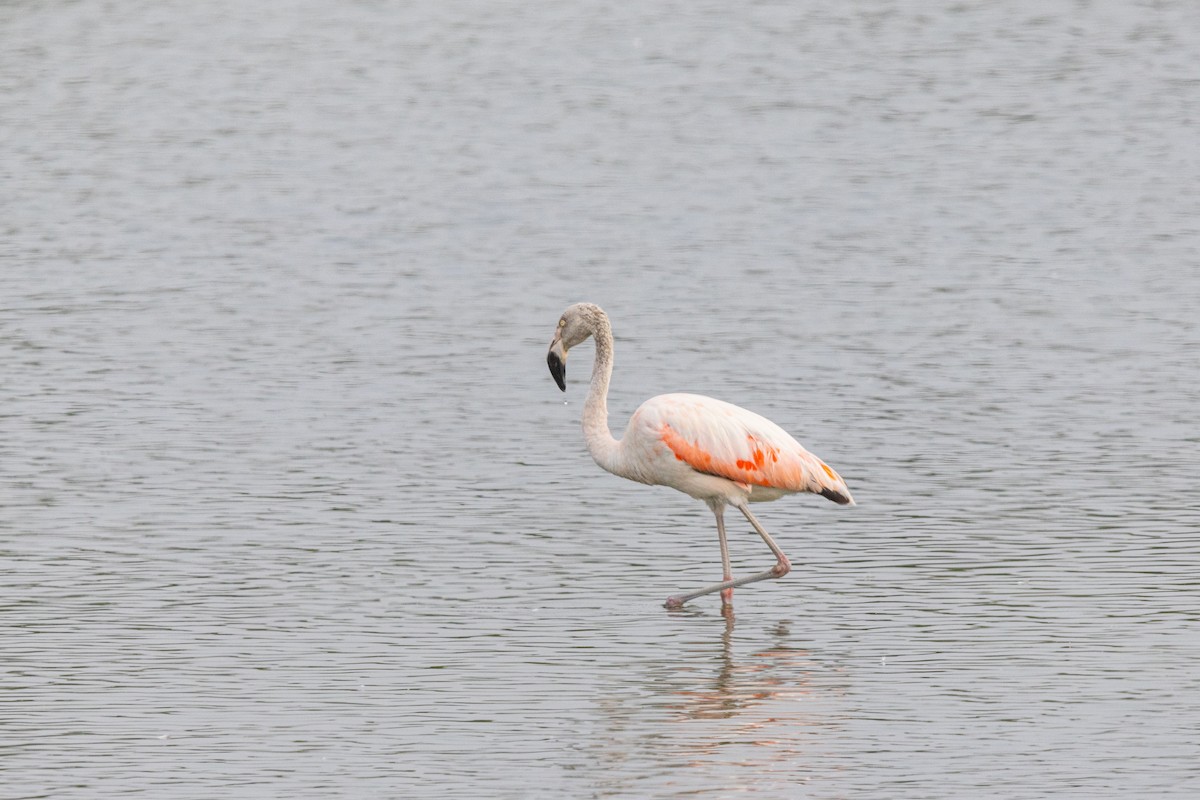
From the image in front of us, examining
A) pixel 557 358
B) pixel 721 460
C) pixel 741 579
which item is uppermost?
pixel 557 358

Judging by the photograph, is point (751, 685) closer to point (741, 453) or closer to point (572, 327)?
point (741, 453)

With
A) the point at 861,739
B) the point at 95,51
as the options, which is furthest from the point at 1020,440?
the point at 95,51

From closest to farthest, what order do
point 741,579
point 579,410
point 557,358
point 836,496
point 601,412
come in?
point 741,579, point 836,496, point 601,412, point 557,358, point 579,410

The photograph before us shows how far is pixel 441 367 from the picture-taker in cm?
1642

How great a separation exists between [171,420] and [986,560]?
581cm

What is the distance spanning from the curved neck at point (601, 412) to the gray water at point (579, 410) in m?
0.54

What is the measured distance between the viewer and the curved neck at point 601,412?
11484mm

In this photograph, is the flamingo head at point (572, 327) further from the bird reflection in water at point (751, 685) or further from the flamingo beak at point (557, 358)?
the bird reflection in water at point (751, 685)

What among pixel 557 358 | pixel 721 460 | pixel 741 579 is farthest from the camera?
pixel 557 358

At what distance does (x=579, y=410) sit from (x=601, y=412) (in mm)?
3542

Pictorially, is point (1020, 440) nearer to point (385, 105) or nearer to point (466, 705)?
point (466, 705)

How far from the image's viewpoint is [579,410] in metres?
15.2

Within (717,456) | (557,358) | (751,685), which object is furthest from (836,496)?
(751,685)

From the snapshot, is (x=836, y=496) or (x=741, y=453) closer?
(x=741, y=453)
